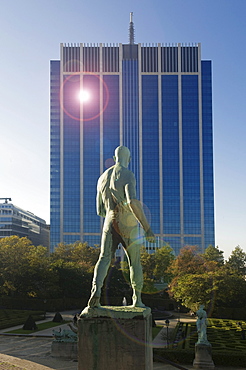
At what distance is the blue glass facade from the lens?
89.8 m

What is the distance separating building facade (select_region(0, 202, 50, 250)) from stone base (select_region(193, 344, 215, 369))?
8228 centimetres

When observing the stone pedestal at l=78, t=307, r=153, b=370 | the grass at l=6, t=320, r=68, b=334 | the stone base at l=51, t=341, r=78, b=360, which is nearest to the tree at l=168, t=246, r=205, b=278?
the grass at l=6, t=320, r=68, b=334

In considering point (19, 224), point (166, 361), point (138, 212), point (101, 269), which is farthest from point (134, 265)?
point (19, 224)

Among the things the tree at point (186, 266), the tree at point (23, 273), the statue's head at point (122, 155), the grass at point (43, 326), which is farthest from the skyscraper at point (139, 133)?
the statue's head at point (122, 155)

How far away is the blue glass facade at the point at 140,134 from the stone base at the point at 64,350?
68.7m

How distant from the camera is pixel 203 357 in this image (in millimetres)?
18156

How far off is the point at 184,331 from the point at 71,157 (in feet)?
221

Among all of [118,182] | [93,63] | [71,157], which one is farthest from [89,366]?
[93,63]

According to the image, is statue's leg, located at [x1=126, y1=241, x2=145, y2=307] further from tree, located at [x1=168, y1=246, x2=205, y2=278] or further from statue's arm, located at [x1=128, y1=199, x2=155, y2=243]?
tree, located at [x1=168, y1=246, x2=205, y2=278]

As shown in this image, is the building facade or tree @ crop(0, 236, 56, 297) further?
the building facade

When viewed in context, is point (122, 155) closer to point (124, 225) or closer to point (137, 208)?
point (137, 208)

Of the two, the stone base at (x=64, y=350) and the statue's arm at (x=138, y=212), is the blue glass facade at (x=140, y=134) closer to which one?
the stone base at (x=64, y=350)

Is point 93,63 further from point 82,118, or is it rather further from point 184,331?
point 184,331

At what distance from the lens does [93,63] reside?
93.8 m
